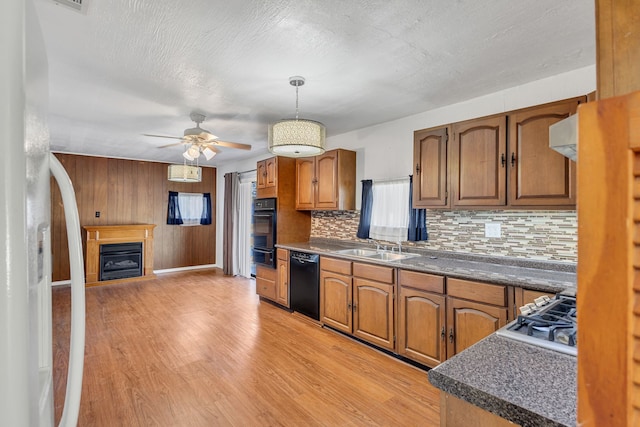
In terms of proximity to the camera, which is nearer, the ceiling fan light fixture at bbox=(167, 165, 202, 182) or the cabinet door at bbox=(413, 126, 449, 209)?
the cabinet door at bbox=(413, 126, 449, 209)

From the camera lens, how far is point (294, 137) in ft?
7.92

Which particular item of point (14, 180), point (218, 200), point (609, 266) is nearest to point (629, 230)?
point (609, 266)

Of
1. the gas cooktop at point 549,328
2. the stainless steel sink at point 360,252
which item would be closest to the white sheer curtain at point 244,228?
the stainless steel sink at point 360,252

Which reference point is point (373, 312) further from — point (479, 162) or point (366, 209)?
point (479, 162)

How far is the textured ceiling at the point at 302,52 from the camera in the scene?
1731 millimetres

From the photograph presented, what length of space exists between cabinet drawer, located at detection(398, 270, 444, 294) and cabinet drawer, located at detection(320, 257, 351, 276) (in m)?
0.65

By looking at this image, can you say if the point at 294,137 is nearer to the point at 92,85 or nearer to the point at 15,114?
the point at 92,85

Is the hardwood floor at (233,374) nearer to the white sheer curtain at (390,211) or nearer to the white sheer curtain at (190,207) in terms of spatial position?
the white sheer curtain at (390,211)

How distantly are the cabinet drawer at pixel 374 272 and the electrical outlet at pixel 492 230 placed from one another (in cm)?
94

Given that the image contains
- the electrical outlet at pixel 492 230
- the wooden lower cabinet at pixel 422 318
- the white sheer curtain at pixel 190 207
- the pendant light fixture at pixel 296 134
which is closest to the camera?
the pendant light fixture at pixel 296 134

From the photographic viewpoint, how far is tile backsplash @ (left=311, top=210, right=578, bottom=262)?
2.44 metres

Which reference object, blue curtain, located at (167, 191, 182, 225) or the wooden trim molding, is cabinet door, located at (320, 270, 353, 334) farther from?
blue curtain, located at (167, 191, 182, 225)

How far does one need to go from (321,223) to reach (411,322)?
2.28m

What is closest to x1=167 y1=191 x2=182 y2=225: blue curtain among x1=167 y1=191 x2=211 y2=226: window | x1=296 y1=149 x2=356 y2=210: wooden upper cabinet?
x1=167 y1=191 x2=211 y2=226: window
